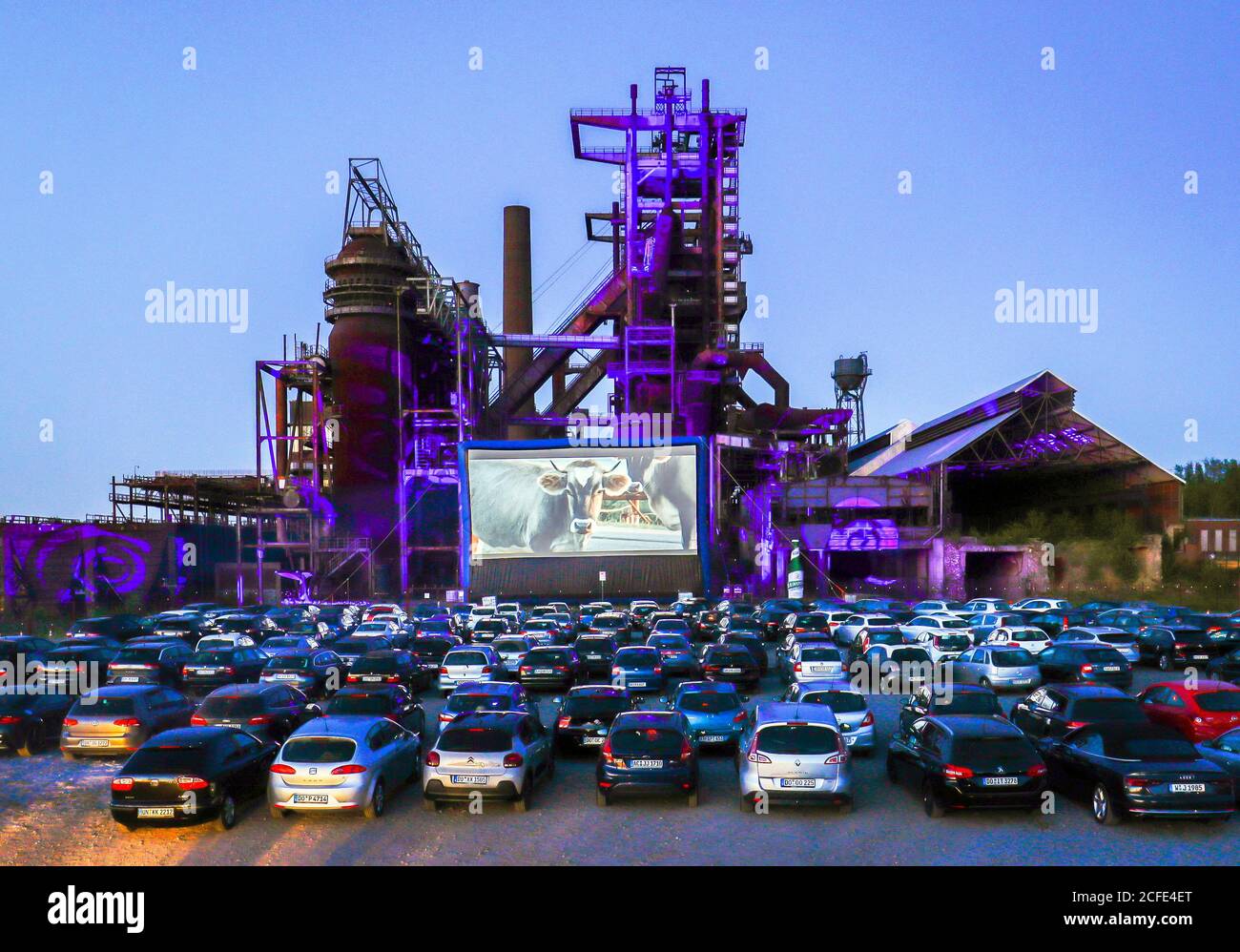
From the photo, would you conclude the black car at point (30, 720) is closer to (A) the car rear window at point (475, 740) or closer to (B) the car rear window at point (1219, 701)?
(A) the car rear window at point (475, 740)

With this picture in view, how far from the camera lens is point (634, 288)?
7169 centimetres

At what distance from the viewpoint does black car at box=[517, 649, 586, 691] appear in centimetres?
2439

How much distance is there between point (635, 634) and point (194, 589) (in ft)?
131

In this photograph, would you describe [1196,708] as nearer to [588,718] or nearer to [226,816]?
[588,718]

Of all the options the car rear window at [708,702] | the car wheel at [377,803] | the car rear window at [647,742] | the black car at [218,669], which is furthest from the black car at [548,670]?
the car wheel at [377,803]

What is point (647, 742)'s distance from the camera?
Result: 13.7m

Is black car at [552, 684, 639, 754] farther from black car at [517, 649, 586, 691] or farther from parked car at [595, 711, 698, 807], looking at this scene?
black car at [517, 649, 586, 691]

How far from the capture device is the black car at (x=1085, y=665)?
23.0m

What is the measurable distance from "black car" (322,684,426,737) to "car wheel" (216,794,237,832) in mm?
3813

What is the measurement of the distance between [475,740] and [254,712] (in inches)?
189

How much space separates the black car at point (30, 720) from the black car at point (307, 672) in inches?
183

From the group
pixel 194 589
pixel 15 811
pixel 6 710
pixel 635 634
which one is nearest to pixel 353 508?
pixel 194 589

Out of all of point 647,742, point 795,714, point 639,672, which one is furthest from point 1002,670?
point 647,742
